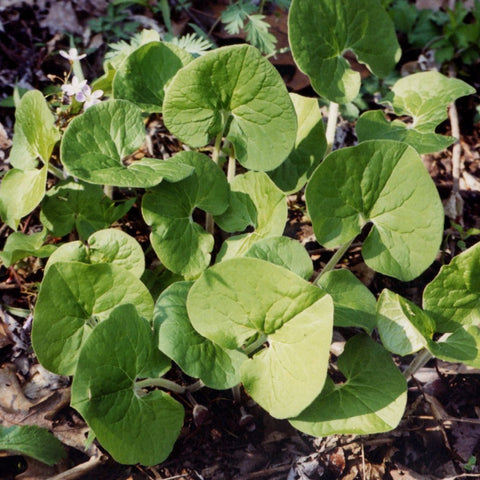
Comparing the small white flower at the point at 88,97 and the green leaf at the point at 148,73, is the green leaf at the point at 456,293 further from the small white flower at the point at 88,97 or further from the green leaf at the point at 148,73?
the small white flower at the point at 88,97

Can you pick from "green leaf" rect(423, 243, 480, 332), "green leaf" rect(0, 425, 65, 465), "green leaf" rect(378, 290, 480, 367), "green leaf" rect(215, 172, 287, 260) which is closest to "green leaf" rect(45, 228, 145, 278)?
"green leaf" rect(215, 172, 287, 260)

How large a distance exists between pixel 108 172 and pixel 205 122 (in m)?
0.47

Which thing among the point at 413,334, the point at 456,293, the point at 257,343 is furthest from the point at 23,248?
the point at 456,293

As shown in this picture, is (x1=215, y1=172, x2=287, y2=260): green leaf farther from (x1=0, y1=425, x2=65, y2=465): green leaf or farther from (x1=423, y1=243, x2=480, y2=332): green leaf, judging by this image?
(x1=0, y1=425, x2=65, y2=465): green leaf

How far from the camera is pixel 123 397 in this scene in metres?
1.81

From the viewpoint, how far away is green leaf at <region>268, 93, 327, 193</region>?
240 cm

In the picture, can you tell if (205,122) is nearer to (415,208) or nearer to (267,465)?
(415,208)

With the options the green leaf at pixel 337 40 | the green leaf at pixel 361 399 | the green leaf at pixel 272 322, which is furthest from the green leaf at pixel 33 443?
the green leaf at pixel 337 40

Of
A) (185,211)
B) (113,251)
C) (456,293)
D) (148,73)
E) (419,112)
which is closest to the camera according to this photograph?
(456,293)

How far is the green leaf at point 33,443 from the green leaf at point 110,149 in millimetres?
919

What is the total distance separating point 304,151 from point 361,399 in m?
1.07

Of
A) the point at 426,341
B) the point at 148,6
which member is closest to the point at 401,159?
the point at 426,341

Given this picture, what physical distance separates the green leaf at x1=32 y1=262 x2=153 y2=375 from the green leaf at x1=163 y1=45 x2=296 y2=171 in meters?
0.65

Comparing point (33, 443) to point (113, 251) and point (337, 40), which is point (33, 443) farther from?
point (337, 40)
